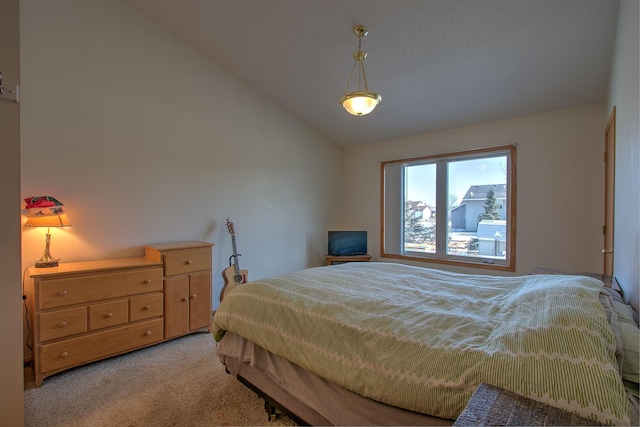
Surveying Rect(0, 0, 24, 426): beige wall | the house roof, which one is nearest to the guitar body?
Rect(0, 0, 24, 426): beige wall

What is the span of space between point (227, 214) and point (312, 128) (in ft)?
6.51

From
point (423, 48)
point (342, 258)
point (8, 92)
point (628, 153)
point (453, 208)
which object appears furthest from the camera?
point (342, 258)

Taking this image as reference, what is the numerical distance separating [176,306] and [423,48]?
11.1 feet

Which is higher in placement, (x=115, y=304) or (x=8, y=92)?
(x=8, y=92)

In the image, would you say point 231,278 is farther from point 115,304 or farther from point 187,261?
point 115,304

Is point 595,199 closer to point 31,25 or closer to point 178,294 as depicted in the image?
point 178,294

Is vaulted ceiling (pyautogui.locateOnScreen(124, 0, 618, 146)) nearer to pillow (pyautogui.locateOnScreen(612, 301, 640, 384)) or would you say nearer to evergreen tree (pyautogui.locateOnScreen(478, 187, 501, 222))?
evergreen tree (pyautogui.locateOnScreen(478, 187, 501, 222))

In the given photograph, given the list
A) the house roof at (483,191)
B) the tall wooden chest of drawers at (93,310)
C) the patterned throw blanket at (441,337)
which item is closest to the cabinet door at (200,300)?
the tall wooden chest of drawers at (93,310)

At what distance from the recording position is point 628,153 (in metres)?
1.67

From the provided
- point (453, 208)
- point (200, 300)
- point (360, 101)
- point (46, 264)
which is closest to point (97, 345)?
point (46, 264)

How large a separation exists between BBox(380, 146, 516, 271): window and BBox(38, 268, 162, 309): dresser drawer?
3.21 metres

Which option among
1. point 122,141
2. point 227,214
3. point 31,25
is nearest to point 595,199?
point 227,214

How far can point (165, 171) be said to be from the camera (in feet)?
10.4

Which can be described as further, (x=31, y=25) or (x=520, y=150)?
(x=520, y=150)
